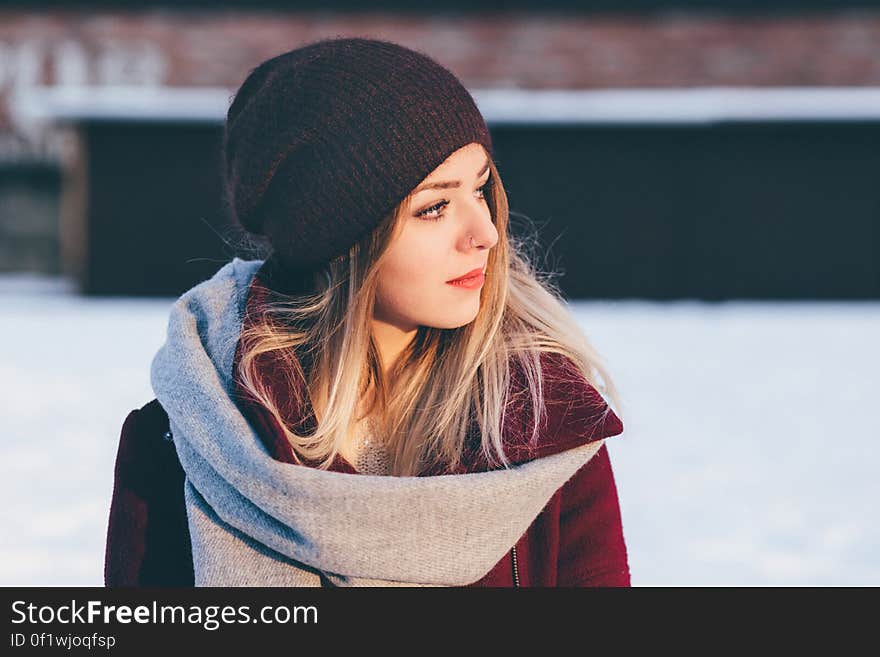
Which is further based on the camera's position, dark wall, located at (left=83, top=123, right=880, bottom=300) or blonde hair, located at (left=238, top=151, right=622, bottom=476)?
dark wall, located at (left=83, top=123, right=880, bottom=300)

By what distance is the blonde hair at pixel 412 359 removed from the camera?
1.67 metres

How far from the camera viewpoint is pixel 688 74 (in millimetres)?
18859

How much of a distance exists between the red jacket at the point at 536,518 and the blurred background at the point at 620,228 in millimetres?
1889

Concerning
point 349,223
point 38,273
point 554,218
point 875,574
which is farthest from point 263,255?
point 38,273

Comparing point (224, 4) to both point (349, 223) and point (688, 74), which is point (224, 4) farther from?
point (349, 223)

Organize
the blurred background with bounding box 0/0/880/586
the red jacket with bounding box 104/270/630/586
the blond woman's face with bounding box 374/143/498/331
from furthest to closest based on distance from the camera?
1. the blurred background with bounding box 0/0/880/586
2. the blond woman's face with bounding box 374/143/498/331
3. the red jacket with bounding box 104/270/630/586

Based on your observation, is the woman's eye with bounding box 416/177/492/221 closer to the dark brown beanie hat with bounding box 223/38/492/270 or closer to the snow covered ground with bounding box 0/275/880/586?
the dark brown beanie hat with bounding box 223/38/492/270

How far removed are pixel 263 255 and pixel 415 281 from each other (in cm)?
57

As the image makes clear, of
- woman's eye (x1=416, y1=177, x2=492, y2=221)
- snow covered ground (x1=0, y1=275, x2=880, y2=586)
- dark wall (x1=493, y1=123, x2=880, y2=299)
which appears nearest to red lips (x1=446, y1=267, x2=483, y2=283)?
woman's eye (x1=416, y1=177, x2=492, y2=221)

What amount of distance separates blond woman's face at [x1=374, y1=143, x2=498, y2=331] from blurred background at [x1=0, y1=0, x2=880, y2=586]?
2131mm

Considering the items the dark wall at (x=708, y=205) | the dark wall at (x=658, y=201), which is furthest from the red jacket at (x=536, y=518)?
the dark wall at (x=708, y=205)

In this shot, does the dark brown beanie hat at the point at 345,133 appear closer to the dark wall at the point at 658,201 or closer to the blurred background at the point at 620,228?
the blurred background at the point at 620,228

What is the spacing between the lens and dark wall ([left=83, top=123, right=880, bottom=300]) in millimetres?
15445

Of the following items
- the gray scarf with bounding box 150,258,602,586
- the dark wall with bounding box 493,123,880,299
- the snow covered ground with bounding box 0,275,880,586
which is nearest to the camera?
the gray scarf with bounding box 150,258,602,586
